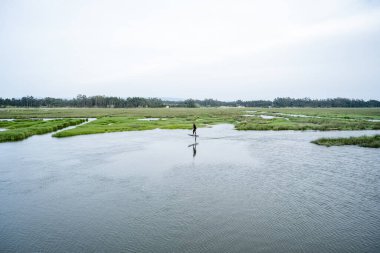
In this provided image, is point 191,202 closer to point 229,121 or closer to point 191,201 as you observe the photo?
point 191,201

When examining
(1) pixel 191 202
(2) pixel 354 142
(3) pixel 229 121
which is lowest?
(1) pixel 191 202

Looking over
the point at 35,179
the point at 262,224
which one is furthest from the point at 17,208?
the point at 262,224

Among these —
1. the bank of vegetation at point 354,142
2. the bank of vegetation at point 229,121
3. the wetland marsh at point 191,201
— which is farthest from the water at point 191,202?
the bank of vegetation at point 229,121

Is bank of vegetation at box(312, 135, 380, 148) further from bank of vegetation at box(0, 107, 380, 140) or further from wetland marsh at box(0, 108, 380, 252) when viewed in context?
bank of vegetation at box(0, 107, 380, 140)

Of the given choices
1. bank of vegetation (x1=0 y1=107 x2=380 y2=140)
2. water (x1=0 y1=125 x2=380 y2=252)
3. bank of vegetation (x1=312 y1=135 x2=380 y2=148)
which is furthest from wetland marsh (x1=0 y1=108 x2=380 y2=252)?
bank of vegetation (x1=0 y1=107 x2=380 y2=140)

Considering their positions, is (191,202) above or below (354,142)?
below

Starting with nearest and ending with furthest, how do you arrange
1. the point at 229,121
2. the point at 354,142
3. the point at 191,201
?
the point at 191,201
the point at 354,142
the point at 229,121

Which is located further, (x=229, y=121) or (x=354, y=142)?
(x=229, y=121)

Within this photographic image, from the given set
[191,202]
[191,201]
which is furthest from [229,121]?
[191,202]

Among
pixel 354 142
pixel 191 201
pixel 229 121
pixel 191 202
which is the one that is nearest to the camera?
pixel 191 202
